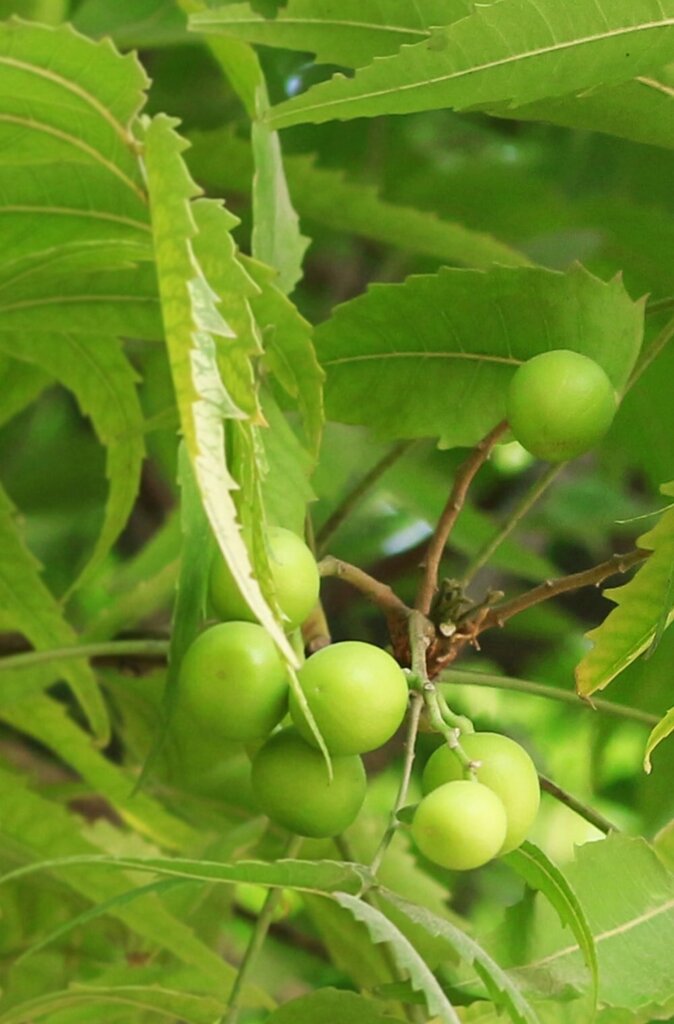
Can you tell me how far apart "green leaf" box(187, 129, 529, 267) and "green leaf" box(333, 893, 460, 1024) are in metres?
0.38

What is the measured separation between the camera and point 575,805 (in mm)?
493

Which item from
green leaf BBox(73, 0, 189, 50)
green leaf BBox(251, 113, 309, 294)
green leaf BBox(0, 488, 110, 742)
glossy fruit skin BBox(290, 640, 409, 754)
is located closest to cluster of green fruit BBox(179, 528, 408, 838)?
glossy fruit skin BBox(290, 640, 409, 754)

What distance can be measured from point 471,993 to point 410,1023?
3cm

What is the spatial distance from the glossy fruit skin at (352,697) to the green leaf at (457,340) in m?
0.12

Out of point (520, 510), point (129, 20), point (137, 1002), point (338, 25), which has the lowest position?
point (137, 1002)

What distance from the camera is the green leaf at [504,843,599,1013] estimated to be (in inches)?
15.4

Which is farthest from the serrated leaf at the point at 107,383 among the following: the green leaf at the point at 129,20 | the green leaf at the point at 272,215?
the green leaf at the point at 129,20

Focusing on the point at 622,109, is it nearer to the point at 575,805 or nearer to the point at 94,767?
the point at 575,805

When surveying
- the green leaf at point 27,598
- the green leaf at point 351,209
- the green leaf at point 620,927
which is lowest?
the green leaf at point 620,927

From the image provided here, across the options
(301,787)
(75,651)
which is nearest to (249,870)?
(301,787)

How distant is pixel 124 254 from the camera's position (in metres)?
0.46

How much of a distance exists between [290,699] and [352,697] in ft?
0.09

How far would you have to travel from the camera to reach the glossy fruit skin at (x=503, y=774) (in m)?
0.40

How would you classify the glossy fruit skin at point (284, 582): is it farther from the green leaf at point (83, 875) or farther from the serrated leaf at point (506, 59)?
the green leaf at point (83, 875)
